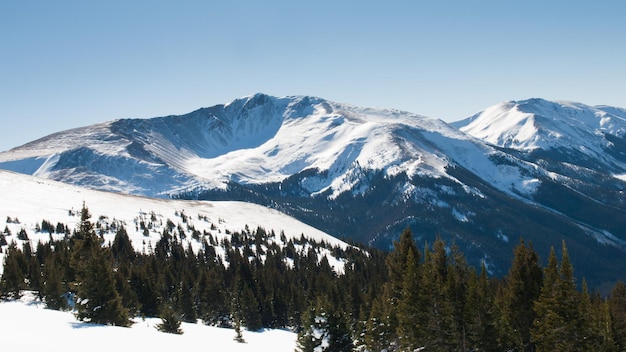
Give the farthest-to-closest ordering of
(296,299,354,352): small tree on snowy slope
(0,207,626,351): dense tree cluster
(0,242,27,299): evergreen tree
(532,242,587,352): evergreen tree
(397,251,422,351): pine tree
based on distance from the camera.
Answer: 1. (0,242,27,299): evergreen tree
2. (296,299,354,352): small tree on snowy slope
3. (397,251,422,351): pine tree
4. (0,207,626,351): dense tree cluster
5. (532,242,587,352): evergreen tree

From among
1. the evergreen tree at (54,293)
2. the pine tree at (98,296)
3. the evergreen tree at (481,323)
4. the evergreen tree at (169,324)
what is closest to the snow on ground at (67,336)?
the pine tree at (98,296)

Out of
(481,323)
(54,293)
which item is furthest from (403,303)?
(54,293)

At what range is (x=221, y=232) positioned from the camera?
6752 inches

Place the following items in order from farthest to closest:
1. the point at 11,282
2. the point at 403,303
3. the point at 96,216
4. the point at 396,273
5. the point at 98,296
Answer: the point at 96,216 → the point at 11,282 → the point at 396,273 → the point at 98,296 → the point at 403,303

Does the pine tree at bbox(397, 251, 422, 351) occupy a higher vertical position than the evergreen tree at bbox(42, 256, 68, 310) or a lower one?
higher

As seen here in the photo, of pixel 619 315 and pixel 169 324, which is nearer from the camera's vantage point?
pixel 169 324

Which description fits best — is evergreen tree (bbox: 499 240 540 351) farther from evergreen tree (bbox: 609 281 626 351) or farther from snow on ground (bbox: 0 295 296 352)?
snow on ground (bbox: 0 295 296 352)

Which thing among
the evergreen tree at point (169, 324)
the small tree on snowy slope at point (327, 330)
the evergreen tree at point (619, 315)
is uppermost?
the evergreen tree at point (169, 324)

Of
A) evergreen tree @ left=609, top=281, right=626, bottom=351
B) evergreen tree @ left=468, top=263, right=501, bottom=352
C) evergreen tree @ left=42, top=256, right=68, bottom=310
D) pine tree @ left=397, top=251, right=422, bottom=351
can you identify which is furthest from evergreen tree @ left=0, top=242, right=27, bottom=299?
evergreen tree @ left=609, top=281, right=626, bottom=351

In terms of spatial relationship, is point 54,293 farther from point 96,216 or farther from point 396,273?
point 96,216

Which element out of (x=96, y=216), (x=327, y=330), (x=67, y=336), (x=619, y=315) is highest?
(x=67, y=336)

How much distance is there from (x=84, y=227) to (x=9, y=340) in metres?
22.6

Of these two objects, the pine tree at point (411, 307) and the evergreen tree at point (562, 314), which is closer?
the evergreen tree at point (562, 314)

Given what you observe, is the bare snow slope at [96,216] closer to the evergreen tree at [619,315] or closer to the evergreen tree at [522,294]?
the evergreen tree at [619,315]
